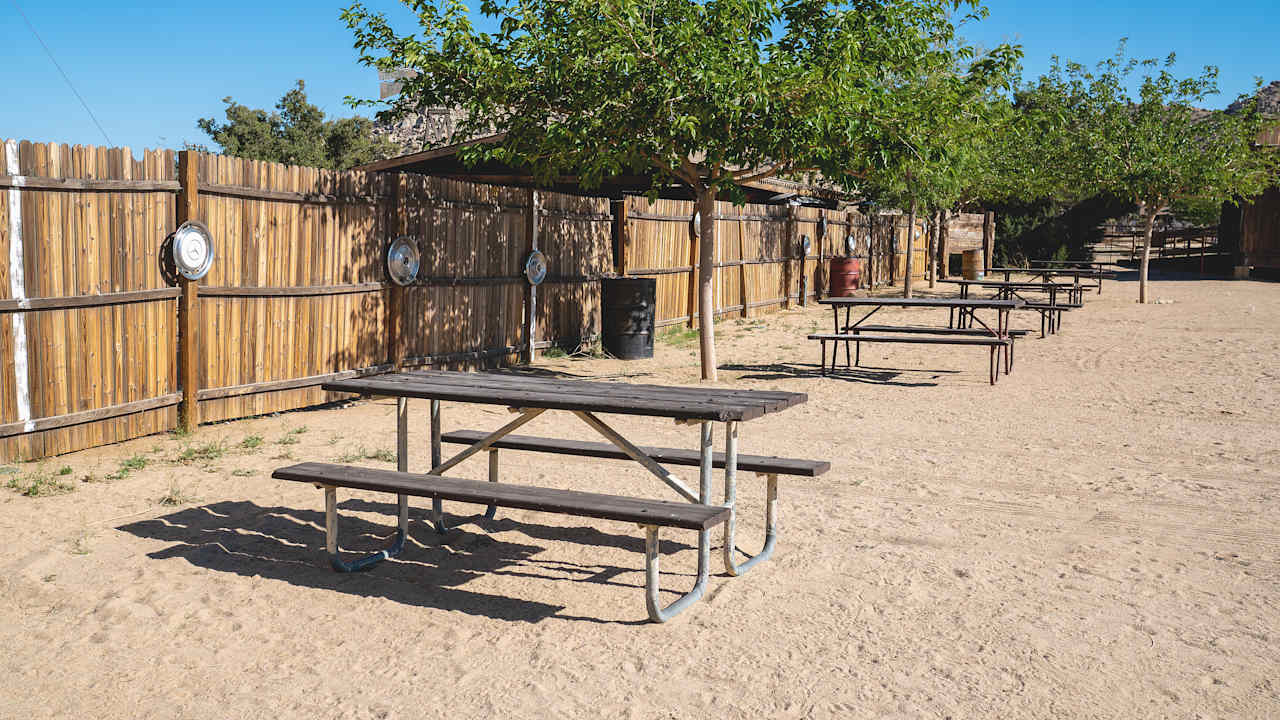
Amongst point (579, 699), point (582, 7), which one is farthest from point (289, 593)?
point (582, 7)

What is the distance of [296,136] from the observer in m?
44.1

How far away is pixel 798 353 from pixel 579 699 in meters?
11.1

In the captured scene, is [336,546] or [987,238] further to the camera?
[987,238]

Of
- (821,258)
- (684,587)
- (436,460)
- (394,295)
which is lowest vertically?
(684,587)

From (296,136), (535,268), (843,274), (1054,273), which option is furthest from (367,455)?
(296,136)

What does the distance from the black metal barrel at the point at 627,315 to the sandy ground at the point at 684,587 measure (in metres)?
4.93

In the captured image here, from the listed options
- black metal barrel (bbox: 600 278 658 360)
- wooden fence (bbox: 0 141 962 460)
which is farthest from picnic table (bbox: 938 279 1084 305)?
wooden fence (bbox: 0 141 962 460)

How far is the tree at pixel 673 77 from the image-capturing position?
9.41 metres

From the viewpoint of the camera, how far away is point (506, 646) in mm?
3965

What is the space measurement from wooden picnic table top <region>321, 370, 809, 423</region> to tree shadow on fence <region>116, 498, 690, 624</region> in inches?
32.0

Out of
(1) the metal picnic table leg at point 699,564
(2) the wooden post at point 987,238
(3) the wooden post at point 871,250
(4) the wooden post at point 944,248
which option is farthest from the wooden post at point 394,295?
(2) the wooden post at point 987,238

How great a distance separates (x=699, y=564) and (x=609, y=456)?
3.76ft

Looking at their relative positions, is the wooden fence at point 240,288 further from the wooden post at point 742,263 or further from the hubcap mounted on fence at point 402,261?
the wooden post at point 742,263

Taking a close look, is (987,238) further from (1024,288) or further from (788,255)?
(788,255)
